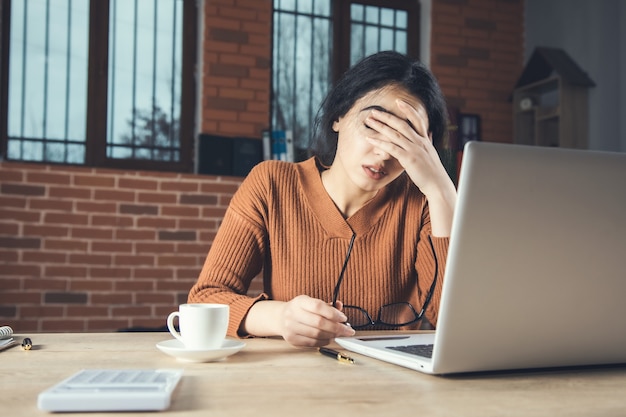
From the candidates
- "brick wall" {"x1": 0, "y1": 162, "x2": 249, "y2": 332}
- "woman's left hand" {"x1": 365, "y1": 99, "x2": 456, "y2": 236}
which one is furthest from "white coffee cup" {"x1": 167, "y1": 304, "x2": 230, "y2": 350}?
"brick wall" {"x1": 0, "y1": 162, "x2": 249, "y2": 332}

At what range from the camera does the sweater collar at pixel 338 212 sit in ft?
4.86

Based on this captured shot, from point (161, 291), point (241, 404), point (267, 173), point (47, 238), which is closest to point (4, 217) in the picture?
point (47, 238)

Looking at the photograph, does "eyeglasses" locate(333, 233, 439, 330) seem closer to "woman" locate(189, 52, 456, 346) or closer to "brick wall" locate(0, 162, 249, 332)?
"woman" locate(189, 52, 456, 346)

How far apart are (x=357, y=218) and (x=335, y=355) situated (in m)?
0.62

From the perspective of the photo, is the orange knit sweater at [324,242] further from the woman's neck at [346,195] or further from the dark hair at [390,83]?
the dark hair at [390,83]

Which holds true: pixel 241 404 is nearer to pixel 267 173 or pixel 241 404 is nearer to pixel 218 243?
→ pixel 218 243

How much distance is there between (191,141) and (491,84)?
1819 millimetres

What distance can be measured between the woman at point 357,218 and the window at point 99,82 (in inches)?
80.2

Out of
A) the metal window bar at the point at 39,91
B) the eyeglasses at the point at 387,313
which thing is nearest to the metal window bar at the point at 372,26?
the metal window bar at the point at 39,91

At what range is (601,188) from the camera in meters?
0.73

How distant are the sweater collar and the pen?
546 millimetres

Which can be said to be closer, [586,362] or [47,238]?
[586,362]

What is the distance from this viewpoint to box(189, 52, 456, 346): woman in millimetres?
1370

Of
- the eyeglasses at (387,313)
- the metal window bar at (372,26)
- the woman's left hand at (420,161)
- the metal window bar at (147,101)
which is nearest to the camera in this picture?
the woman's left hand at (420,161)
